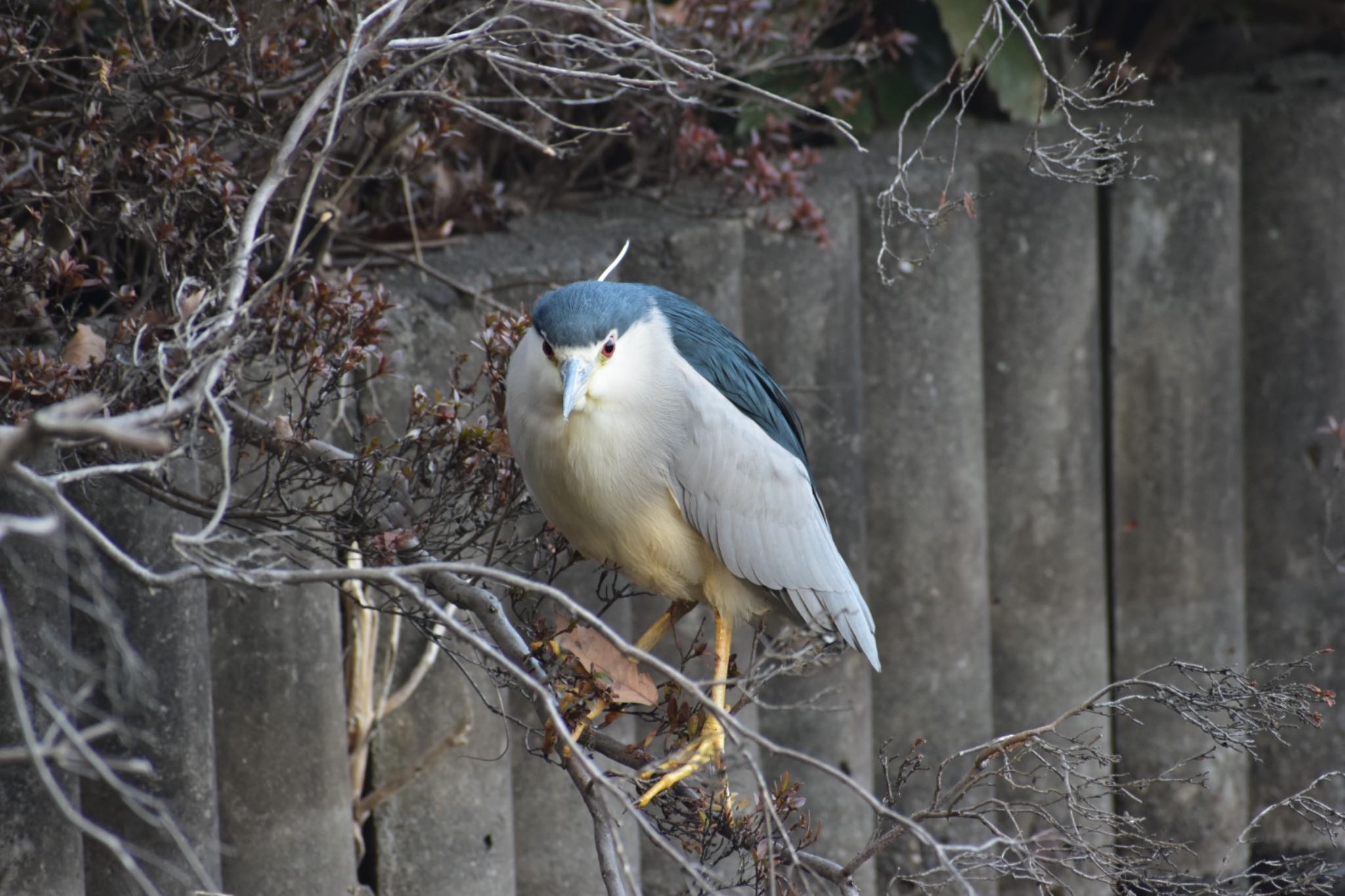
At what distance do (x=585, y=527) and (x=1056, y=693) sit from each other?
94.7 inches

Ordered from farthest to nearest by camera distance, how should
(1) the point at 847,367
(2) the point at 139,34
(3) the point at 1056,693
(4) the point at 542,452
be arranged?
(3) the point at 1056,693, (1) the point at 847,367, (2) the point at 139,34, (4) the point at 542,452

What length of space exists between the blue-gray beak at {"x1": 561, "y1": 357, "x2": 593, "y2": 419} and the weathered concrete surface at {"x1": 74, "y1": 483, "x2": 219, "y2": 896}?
993 millimetres

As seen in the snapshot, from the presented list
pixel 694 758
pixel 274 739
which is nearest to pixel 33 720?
pixel 274 739

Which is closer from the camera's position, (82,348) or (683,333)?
(82,348)

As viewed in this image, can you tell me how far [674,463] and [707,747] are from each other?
49cm

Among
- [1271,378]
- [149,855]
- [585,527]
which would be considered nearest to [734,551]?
[585,527]

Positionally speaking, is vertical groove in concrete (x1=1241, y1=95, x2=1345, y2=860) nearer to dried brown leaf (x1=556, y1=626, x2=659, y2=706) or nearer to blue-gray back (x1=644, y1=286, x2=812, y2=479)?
blue-gray back (x1=644, y1=286, x2=812, y2=479)

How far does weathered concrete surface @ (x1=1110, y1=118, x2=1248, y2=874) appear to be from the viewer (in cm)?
420

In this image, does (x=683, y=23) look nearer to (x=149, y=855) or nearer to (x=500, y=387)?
(x=500, y=387)

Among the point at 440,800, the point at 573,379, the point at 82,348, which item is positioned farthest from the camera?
the point at 440,800

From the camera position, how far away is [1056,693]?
4.21 m

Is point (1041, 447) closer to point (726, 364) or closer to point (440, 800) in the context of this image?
point (726, 364)

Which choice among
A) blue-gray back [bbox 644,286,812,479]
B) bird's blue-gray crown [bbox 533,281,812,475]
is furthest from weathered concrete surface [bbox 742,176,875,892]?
blue-gray back [bbox 644,286,812,479]

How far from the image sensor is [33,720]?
2.45 meters
